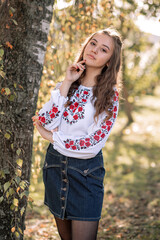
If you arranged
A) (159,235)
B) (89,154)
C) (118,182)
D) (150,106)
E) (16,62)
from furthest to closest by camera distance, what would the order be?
1. (150,106)
2. (118,182)
3. (159,235)
4. (16,62)
5. (89,154)

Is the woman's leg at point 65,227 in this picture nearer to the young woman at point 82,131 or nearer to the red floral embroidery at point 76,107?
the young woman at point 82,131

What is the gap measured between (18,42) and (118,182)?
4.34 meters

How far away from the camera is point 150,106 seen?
1252cm

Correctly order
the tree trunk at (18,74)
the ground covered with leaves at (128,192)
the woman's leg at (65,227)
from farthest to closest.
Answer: the ground covered with leaves at (128,192) → the woman's leg at (65,227) → the tree trunk at (18,74)

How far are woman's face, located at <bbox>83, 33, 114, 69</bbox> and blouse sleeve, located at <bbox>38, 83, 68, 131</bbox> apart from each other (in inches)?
12.1

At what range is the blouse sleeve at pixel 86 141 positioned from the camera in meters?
1.99

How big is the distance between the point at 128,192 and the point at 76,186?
3.64 metres

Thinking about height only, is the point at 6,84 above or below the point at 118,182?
above

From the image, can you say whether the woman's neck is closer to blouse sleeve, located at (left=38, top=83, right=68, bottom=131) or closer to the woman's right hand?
the woman's right hand

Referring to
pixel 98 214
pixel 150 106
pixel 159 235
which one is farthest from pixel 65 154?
pixel 150 106

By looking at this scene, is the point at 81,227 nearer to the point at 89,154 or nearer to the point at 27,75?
the point at 89,154

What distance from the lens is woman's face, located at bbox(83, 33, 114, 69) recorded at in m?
2.15

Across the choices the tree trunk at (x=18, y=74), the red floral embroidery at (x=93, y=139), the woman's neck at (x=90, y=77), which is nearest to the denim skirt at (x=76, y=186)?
the red floral embroidery at (x=93, y=139)

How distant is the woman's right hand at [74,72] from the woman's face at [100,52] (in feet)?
0.20
